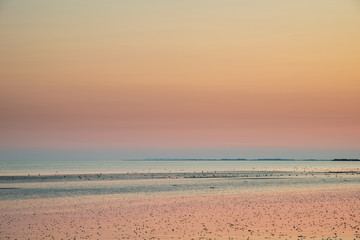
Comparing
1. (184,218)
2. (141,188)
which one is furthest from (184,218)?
(141,188)

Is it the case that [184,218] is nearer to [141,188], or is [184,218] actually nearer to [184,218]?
[184,218]

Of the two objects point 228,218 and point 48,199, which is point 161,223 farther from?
point 48,199

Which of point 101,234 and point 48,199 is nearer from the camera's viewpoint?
point 101,234

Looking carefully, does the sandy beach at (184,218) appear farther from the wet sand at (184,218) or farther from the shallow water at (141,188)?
the shallow water at (141,188)

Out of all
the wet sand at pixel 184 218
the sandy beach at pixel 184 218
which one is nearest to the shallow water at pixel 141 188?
the sandy beach at pixel 184 218

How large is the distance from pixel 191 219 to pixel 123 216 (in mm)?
6118

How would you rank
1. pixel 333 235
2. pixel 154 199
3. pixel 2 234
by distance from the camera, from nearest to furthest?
1. pixel 333 235
2. pixel 2 234
3. pixel 154 199

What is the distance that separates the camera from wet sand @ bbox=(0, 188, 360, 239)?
107 ft

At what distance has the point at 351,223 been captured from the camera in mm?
36250

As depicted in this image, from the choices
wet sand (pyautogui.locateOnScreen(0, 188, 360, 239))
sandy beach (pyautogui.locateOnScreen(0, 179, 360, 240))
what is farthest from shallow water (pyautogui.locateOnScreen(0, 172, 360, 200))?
wet sand (pyautogui.locateOnScreen(0, 188, 360, 239))

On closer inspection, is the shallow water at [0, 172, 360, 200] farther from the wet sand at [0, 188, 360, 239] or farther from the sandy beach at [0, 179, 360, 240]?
the wet sand at [0, 188, 360, 239]

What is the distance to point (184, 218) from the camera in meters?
39.8

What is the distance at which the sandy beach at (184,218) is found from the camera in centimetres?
3266

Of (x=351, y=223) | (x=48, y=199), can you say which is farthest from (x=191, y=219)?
(x=48, y=199)
